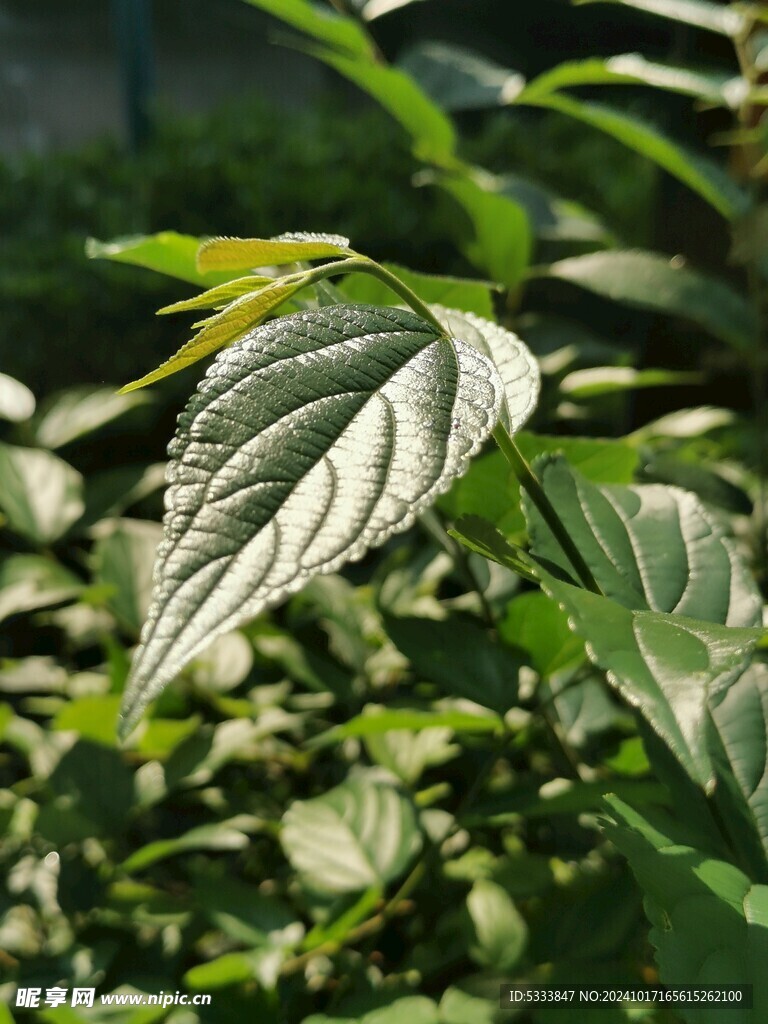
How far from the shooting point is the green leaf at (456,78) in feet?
3.25

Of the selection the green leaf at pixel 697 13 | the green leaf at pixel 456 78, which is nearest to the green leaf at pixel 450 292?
the green leaf at pixel 697 13

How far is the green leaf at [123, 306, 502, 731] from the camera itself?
0.28 m

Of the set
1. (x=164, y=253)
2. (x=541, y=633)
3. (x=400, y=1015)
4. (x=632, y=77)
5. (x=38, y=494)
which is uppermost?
(x=632, y=77)

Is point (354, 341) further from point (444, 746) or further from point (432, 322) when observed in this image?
point (444, 746)

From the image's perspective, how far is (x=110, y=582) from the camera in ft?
2.64

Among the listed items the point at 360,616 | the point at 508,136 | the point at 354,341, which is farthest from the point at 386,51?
the point at 354,341

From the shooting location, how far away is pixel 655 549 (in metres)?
0.47

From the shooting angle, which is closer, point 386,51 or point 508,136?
point 386,51

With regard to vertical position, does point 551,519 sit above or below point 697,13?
below

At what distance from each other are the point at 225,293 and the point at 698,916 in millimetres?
293

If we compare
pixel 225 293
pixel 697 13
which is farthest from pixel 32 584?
pixel 697 13

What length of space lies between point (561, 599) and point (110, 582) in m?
0.55

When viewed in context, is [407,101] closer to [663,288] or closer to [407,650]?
[663,288]

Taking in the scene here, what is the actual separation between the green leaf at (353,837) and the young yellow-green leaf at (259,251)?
35 centimetres
